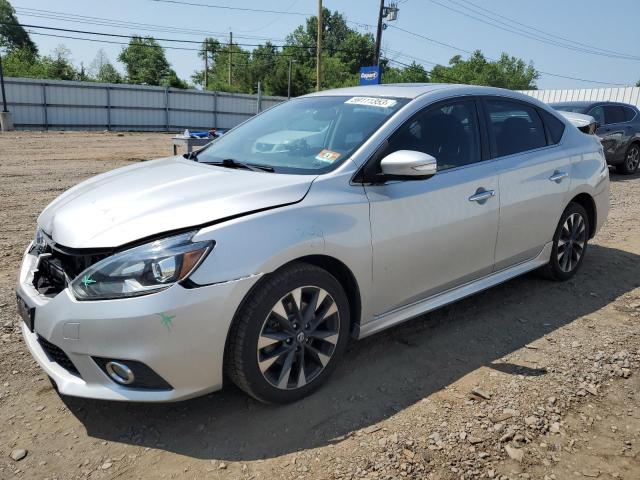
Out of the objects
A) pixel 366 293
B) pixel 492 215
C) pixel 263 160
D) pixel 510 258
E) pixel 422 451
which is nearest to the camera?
pixel 422 451

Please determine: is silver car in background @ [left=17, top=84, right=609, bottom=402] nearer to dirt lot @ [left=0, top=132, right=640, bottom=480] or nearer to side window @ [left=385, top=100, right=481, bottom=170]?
side window @ [left=385, top=100, right=481, bottom=170]

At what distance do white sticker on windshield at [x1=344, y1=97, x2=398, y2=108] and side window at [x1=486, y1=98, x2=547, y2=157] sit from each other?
0.89 m

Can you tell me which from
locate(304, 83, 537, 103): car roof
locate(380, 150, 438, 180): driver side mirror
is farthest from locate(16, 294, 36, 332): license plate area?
locate(304, 83, 537, 103): car roof

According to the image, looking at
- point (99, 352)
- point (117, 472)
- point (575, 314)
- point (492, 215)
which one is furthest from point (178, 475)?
point (575, 314)

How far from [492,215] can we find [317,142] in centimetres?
133

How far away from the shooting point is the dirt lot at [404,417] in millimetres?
2461

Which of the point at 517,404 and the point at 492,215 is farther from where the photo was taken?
the point at 492,215

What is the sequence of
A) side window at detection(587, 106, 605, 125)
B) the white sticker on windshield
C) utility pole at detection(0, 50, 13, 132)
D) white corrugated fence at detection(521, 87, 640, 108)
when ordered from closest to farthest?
1. the white sticker on windshield
2. side window at detection(587, 106, 605, 125)
3. white corrugated fence at detection(521, 87, 640, 108)
4. utility pole at detection(0, 50, 13, 132)

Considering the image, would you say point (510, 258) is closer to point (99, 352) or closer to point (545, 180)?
point (545, 180)

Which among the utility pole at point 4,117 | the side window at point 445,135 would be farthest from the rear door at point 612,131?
the utility pole at point 4,117

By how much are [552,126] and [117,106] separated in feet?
93.3

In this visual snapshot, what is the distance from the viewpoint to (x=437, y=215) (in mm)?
3387

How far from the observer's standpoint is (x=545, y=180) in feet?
14.0

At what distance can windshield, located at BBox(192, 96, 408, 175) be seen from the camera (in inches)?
127
